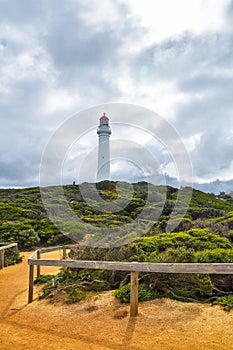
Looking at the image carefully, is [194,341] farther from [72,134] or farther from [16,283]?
[72,134]

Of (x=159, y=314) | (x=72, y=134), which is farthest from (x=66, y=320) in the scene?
(x=72, y=134)

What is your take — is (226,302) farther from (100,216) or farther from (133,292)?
(100,216)

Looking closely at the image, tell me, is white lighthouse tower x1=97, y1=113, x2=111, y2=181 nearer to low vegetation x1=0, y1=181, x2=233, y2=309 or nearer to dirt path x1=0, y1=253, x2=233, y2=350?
low vegetation x1=0, y1=181, x2=233, y2=309

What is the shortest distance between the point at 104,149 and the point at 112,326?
3916cm

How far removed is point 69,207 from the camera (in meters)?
24.9

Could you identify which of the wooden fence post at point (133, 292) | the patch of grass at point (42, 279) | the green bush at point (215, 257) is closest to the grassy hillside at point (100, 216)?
the green bush at point (215, 257)

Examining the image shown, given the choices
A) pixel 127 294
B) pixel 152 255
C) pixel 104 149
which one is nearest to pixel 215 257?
pixel 152 255

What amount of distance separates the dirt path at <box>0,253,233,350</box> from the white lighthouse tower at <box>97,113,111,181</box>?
3647 centimetres

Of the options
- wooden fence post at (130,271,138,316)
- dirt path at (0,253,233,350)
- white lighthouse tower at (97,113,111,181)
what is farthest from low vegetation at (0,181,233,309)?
white lighthouse tower at (97,113,111,181)

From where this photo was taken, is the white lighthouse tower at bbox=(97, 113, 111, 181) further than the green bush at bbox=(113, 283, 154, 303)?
Yes

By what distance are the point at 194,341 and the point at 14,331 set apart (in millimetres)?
2806

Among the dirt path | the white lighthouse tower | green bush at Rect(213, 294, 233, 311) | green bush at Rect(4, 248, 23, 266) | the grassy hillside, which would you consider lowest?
the dirt path

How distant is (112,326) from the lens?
16.9 feet

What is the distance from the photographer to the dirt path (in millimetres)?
4445
